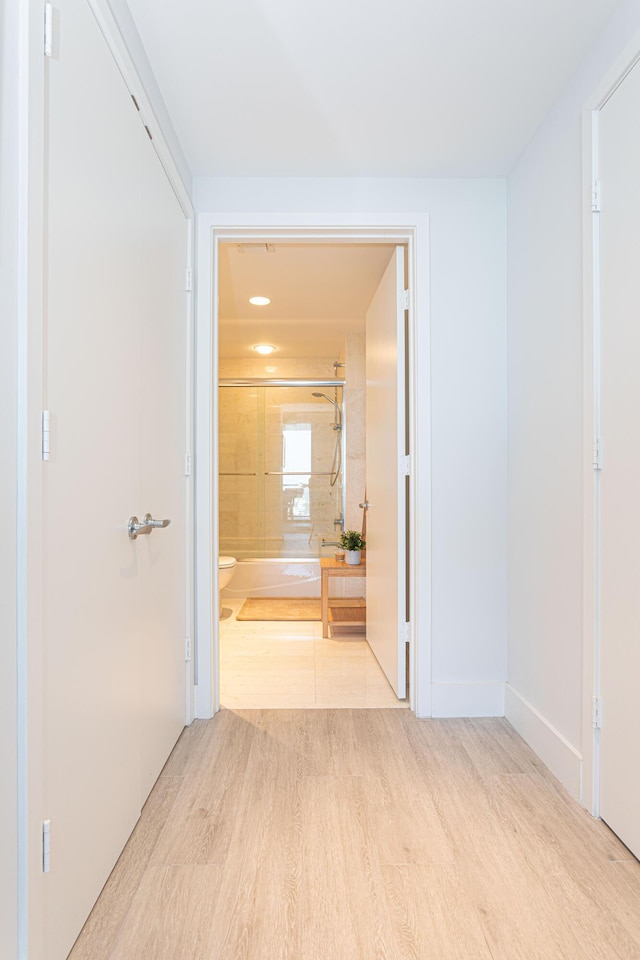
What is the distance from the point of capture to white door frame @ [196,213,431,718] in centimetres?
254

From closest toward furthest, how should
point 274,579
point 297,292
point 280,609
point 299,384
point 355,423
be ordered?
point 297,292, point 280,609, point 355,423, point 274,579, point 299,384

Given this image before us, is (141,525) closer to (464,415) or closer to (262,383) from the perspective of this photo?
(464,415)

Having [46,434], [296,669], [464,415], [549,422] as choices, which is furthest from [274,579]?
[46,434]

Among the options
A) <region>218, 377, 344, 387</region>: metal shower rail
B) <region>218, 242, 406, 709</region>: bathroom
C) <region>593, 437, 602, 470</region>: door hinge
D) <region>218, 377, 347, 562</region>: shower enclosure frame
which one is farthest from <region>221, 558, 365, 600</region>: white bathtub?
<region>593, 437, 602, 470</region>: door hinge

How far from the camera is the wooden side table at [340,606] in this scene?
13.0 feet

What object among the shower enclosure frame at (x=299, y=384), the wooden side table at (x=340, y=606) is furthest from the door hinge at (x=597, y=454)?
the shower enclosure frame at (x=299, y=384)

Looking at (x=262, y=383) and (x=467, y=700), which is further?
(x=262, y=383)

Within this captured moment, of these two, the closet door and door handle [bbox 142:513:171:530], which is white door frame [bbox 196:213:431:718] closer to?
the closet door

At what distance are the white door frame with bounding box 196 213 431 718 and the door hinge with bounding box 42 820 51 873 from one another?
55.0 inches

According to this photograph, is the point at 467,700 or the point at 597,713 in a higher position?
the point at 597,713

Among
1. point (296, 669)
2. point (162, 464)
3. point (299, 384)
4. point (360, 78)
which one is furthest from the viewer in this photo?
point (299, 384)

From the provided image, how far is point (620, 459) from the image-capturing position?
1650mm

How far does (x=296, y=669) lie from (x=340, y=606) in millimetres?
1076

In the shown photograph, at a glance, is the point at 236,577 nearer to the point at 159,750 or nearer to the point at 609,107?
the point at 159,750
